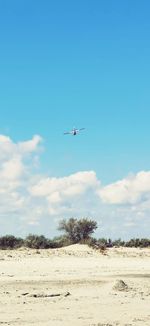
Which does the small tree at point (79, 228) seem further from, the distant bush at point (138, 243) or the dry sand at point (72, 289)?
the dry sand at point (72, 289)

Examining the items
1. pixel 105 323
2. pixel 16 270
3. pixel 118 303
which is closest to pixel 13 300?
→ pixel 118 303

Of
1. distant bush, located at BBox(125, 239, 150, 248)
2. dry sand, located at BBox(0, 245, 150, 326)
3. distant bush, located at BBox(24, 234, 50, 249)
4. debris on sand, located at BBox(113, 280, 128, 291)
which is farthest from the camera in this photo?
distant bush, located at BBox(125, 239, 150, 248)

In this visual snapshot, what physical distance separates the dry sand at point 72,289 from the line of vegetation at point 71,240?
849cm

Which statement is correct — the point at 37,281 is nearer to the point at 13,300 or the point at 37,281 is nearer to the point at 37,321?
the point at 13,300

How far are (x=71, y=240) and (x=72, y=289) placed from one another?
3817 centimetres

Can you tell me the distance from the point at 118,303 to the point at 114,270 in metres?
13.5

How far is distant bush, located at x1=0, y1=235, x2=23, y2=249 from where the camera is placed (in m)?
52.5

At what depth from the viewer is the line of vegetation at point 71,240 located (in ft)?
170

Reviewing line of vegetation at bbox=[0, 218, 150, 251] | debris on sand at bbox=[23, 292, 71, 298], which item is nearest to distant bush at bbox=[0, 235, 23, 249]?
line of vegetation at bbox=[0, 218, 150, 251]

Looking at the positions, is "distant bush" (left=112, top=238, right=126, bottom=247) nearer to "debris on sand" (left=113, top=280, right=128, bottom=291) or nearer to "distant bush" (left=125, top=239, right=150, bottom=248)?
"distant bush" (left=125, top=239, right=150, bottom=248)

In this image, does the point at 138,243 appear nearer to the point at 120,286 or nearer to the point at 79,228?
the point at 79,228

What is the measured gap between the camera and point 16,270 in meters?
31.1

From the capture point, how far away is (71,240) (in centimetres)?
6206

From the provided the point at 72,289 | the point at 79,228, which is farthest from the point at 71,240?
the point at 72,289
